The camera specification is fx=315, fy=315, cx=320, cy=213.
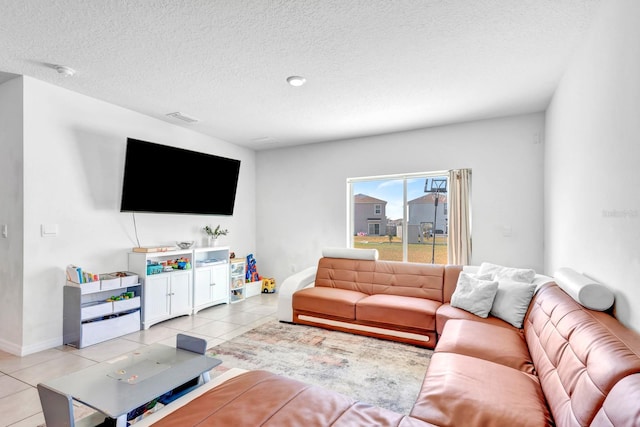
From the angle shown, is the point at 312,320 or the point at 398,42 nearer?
the point at 398,42

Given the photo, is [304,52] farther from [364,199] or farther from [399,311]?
[364,199]

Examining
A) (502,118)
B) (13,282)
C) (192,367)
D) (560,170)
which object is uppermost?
(502,118)

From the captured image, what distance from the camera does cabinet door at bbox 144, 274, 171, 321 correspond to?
12.3 ft

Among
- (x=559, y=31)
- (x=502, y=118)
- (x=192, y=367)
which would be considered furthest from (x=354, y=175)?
(x=192, y=367)

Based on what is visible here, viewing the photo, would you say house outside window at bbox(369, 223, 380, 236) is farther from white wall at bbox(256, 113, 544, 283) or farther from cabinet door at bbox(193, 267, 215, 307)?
cabinet door at bbox(193, 267, 215, 307)

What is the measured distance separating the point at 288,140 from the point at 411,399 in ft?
13.4

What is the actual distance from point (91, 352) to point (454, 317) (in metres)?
3.49

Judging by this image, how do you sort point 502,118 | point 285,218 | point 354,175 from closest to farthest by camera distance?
point 502,118
point 354,175
point 285,218

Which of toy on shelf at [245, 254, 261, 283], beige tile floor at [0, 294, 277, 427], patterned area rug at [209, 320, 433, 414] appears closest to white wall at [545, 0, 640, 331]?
patterned area rug at [209, 320, 433, 414]

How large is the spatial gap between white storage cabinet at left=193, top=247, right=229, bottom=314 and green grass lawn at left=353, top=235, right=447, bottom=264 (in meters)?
2.13

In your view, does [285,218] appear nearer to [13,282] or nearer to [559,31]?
[13,282]

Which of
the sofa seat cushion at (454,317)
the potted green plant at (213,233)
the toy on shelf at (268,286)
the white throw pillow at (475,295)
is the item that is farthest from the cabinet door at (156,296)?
the white throw pillow at (475,295)

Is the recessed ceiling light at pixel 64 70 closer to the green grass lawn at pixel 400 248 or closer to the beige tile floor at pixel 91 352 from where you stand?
the beige tile floor at pixel 91 352

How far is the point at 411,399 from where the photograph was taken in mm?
2238
